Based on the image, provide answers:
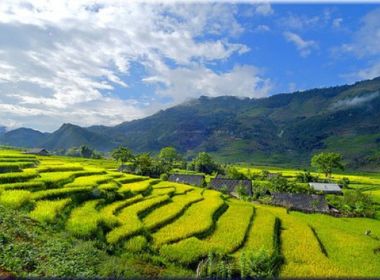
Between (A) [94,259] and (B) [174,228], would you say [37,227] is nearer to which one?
(A) [94,259]

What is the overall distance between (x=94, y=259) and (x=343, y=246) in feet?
79.5

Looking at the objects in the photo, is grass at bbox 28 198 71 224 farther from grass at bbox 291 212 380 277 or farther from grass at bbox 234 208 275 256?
grass at bbox 291 212 380 277

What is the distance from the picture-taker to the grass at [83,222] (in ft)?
55.1

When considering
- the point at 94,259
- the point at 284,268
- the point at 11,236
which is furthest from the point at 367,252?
the point at 11,236

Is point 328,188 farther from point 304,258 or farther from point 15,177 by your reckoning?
point 15,177

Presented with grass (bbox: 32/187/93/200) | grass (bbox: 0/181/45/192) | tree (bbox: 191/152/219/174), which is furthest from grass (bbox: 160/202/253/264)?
tree (bbox: 191/152/219/174)

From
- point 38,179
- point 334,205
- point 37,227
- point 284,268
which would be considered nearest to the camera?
point 37,227

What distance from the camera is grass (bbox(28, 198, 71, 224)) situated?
17.3 metres

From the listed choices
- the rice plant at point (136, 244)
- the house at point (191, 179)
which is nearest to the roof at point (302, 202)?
the house at point (191, 179)

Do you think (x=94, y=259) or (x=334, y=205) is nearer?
(x=94, y=259)

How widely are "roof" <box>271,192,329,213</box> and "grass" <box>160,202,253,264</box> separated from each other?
84.1 feet

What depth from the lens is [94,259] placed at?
43.2 feet

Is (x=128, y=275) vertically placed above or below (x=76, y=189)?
below

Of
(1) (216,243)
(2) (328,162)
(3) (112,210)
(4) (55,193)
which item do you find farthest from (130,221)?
(2) (328,162)
